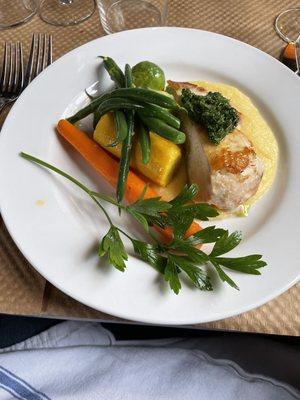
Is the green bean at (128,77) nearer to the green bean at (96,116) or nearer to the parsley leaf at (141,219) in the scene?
the green bean at (96,116)

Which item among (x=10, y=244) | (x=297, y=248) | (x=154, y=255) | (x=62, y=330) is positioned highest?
(x=297, y=248)

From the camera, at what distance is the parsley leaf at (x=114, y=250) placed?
98 cm

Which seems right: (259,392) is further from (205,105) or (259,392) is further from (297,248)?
(205,105)

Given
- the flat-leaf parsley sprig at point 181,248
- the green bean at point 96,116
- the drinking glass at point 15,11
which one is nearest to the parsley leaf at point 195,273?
the flat-leaf parsley sprig at point 181,248

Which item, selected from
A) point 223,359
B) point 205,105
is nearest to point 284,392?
point 223,359

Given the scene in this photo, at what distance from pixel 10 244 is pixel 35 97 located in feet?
1.34

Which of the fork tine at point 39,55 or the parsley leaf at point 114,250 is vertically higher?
the parsley leaf at point 114,250

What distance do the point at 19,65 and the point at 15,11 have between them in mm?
351

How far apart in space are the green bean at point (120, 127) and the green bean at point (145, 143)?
0.04 metres

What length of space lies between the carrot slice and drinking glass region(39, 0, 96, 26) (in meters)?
0.55

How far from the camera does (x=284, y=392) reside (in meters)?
1.12

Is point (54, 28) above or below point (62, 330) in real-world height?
above

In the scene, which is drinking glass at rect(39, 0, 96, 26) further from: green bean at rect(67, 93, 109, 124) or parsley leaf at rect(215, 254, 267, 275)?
parsley leaf at rect(215, 254, 267, 275)

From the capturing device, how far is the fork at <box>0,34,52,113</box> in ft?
4.49
